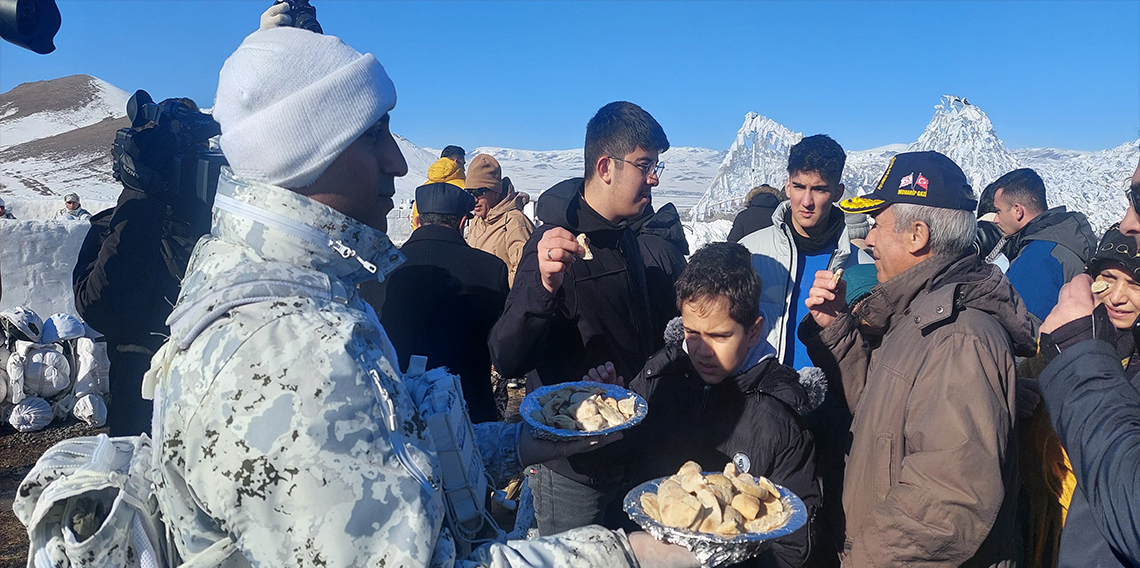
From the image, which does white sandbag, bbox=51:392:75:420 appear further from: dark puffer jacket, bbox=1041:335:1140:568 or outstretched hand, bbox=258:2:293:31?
dark puffer jacket, bbox=1041:335:1140:568

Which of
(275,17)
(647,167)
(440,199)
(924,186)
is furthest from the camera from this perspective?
(440,199)

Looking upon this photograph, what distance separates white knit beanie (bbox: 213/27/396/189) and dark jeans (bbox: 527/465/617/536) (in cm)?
210

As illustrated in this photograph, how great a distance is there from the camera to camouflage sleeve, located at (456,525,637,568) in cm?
137

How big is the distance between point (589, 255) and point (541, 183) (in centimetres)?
2208

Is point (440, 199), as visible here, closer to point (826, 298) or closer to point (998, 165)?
point (826, 298)

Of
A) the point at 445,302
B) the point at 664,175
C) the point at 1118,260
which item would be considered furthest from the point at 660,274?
the point at 664,175

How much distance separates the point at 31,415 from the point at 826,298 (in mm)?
8280

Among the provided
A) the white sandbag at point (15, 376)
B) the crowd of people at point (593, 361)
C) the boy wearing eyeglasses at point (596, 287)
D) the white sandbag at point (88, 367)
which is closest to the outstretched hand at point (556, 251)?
the crowd of people at point (593, 361)

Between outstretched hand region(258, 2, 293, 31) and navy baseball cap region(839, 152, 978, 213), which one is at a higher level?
outstretched hand region(258, 2, 293, 31)

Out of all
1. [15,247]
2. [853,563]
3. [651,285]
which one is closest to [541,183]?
[15,247]

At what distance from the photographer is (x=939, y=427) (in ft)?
7.00

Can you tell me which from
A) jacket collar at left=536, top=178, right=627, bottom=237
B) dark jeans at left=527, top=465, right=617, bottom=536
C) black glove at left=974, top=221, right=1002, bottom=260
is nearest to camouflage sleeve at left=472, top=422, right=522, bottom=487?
dark jeans at left=527, top=465, right=617, bottom=536

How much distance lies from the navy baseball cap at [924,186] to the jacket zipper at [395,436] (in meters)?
2.30

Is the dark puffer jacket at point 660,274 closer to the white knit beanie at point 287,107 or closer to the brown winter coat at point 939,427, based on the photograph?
the brown winter coat at point 939,427
